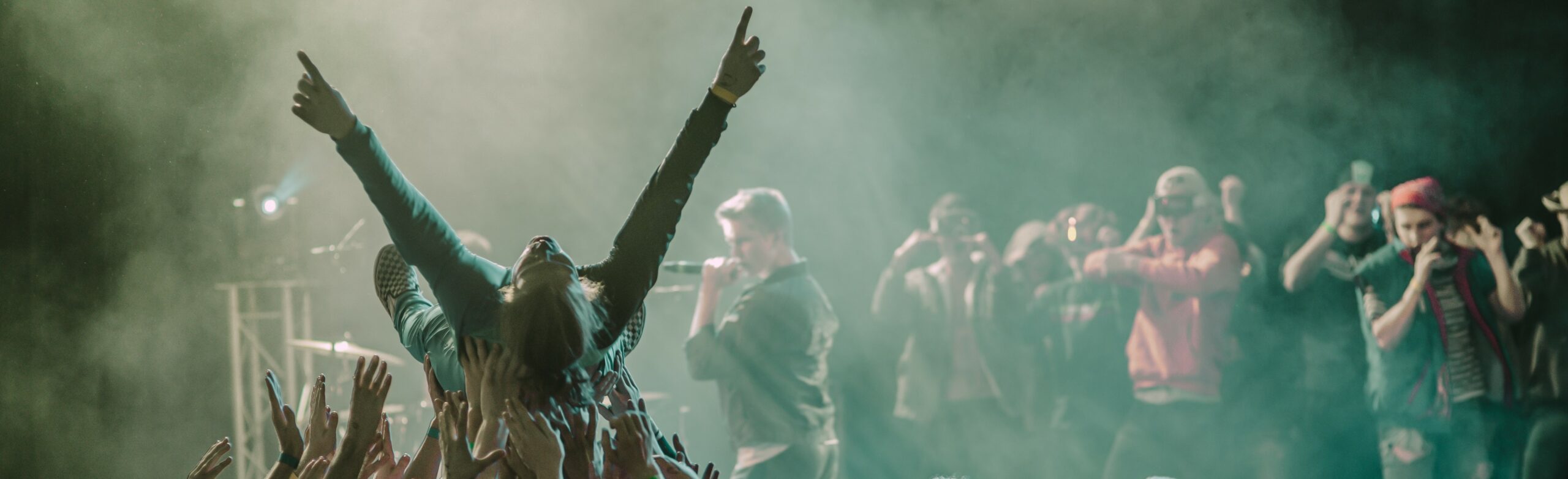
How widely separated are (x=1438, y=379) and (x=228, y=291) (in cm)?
480

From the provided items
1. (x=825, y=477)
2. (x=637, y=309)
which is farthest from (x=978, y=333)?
(x=637, y=309)

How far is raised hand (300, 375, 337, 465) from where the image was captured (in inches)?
51.8

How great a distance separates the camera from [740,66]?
1373 millimetres

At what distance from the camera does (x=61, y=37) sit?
4.22m

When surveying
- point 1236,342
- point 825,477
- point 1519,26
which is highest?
point 1519,26

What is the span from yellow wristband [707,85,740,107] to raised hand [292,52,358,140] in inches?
17.7

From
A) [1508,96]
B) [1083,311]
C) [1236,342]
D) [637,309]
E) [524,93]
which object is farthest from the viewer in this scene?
[524,93]

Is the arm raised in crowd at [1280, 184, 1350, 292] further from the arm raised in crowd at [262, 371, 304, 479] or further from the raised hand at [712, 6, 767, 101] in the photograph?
the arm raised in crowd at [262, 371, 304, 479]

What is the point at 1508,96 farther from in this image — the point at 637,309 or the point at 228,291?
the point at 228,291

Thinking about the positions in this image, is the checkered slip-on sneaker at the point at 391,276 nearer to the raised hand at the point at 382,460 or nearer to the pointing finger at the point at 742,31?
the raised hand at the point at 382,460

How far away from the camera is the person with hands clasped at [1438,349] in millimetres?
3684

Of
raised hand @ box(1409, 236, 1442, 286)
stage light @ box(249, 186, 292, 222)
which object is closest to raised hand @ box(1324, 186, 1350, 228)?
raised hand @ box(1409, 236, 1442, 286)

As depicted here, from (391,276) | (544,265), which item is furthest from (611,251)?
(391,276)

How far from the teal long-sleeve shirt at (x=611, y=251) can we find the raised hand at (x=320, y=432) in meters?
0.19
